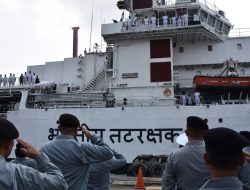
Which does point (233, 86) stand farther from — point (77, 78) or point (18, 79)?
point (18, 79)

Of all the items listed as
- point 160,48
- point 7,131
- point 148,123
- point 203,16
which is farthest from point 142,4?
point 7,131

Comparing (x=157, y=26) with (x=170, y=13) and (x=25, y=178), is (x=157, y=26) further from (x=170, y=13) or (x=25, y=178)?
(x=25, y=178)

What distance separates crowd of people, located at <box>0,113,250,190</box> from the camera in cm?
203

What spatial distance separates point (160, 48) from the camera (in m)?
20.1

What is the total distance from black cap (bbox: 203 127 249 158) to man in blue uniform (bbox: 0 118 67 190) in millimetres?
992

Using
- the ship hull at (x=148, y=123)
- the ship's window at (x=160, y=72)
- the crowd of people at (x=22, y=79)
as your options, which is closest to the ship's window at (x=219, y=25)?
the ship's window at (x=160, y=72)

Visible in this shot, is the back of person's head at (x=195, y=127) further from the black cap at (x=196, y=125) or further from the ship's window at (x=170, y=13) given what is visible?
the ship's window at (x=170, y=13)

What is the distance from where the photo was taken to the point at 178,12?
21188 mm

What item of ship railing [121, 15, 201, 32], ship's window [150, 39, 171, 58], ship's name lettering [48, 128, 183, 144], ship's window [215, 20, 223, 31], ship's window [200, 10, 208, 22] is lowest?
ship's name lettering [48, 128, 183, 144]

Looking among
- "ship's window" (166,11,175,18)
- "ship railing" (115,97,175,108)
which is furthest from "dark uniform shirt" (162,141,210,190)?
"ship's window" (166,11,175,18)

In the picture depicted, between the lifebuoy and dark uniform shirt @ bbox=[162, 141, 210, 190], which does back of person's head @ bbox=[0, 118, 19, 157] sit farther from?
the lifebuoy

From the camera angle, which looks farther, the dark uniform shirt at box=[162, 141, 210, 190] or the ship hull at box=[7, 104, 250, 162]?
the ship hull at box=[7, 104, 250, 162]

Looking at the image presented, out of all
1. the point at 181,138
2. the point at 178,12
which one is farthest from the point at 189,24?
the point at 181,138

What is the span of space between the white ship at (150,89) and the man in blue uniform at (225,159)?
1607cm
